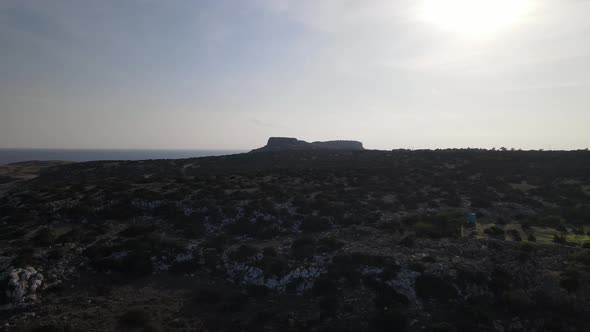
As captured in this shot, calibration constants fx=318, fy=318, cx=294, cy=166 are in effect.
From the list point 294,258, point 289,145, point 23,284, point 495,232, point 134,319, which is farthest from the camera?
point 289,145

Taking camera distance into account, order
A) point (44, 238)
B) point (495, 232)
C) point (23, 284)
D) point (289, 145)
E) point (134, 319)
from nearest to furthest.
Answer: point (134, 319) < point (23, 284) < point (44, 238) < point (495, 232) < point (289, 145)

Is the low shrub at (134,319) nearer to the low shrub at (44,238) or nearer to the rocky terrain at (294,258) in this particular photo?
the rocky terrain at (294,258)

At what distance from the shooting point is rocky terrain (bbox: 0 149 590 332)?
13742mm

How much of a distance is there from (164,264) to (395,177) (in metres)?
28.5

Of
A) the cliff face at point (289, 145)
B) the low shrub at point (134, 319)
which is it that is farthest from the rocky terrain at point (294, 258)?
the cliff face at point (289, 145)

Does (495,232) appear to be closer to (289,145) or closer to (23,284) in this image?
(23,284)

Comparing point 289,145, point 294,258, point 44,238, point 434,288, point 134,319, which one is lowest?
point 134,319

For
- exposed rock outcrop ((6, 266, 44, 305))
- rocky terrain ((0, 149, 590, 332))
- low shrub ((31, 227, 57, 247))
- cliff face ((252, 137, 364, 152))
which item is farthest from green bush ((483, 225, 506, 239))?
cliff face ((252, 137, 364, 152))

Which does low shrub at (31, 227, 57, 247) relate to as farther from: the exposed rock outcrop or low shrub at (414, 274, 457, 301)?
low shrub at (414, 274, 457, 301)

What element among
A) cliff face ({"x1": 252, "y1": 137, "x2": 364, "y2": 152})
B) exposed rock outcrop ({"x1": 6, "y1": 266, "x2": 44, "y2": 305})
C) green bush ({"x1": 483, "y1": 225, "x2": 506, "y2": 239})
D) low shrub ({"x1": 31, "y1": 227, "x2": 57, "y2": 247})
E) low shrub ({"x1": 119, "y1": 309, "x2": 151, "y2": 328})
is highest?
cliff face ({"x1": 252, "y1": 137, "x2": 364, "y2": 152})

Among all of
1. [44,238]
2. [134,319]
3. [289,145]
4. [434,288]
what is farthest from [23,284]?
[289,145]

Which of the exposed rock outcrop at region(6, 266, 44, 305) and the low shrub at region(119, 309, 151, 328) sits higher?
the exposed rock outcrop at region(6, 266, 44, 305)

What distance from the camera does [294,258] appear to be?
1847cm

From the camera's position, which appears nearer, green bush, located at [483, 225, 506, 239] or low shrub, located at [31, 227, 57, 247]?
low shrub, located at [31, 227, 57, 247]
